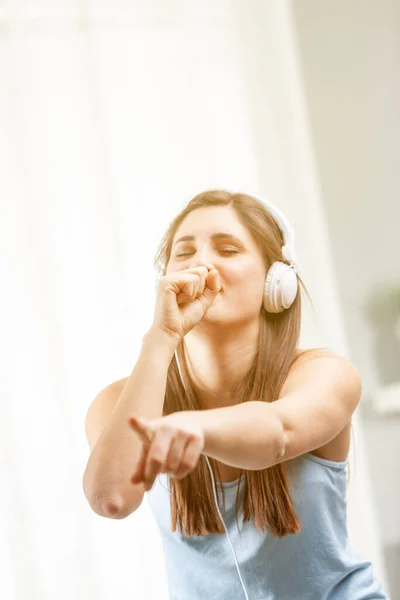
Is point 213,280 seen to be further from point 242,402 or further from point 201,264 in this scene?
point 242,402

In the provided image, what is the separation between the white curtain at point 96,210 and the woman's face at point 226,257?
1.71ft

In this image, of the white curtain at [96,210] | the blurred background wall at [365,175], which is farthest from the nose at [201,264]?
the blurred background wall at [365,175]

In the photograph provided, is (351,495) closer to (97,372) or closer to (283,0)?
(97,372)

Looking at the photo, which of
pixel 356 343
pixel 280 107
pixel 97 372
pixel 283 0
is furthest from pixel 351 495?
pixel 283 0

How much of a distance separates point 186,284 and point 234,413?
0.25 meters

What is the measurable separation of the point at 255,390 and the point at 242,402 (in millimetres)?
28

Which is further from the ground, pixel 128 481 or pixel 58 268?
pixel 58 268

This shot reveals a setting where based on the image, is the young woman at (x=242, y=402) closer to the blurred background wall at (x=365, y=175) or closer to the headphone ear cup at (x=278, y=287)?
the headphone ear cup at (x=278, y=287)

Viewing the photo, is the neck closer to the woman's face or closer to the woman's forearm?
the woman's face

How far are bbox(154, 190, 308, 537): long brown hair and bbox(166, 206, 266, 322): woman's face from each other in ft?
0.08

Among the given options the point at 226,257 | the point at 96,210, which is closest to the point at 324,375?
the point at 226,257

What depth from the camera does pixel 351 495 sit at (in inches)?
68.4

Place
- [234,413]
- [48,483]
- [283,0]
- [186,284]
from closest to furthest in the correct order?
[234,413] → [186,284] → [48,483] → [283,0]

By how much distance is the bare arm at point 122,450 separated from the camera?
0.80m
